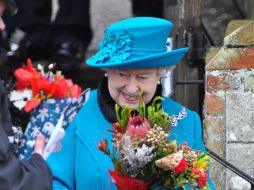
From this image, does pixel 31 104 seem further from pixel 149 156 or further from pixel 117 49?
pixel 149 156

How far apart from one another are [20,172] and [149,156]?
1.67ft

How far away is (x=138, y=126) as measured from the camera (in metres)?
2.80

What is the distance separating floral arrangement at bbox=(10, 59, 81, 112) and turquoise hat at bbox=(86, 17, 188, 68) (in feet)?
2.26

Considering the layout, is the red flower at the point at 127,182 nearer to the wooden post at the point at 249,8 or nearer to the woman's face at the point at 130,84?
the woman's face at the point at 130,84

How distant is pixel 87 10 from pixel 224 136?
196cm

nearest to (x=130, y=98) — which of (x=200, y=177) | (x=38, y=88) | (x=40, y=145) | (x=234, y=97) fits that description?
(x=40, y=145)

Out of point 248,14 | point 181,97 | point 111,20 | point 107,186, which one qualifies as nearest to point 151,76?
point 107,186

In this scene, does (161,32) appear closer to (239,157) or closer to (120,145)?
(120,145)

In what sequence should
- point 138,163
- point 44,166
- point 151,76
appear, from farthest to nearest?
point 151,76
point 44,166
point 138,163

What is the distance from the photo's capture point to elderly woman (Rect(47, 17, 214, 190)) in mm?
3125

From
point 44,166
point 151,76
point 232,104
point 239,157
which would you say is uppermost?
point 151,76

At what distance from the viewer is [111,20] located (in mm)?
7172

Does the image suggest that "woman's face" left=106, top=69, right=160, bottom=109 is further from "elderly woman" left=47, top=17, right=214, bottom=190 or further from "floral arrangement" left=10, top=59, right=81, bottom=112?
"floral arrangement" left=10, top=59, right=81, bottom=112

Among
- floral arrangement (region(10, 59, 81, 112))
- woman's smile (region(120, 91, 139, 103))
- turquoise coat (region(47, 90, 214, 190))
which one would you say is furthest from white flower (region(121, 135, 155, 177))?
floral arrangement (region(10, 59, 81, 112))
